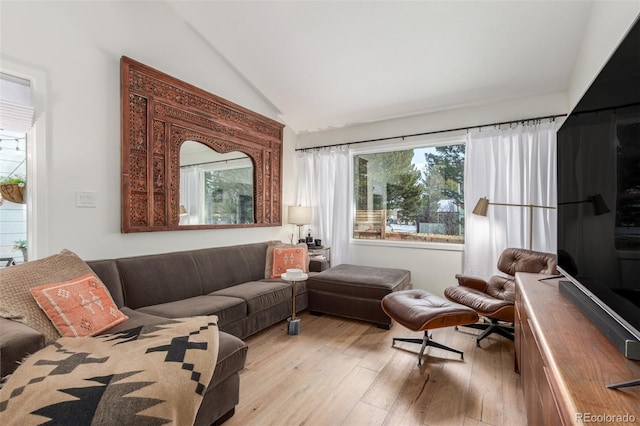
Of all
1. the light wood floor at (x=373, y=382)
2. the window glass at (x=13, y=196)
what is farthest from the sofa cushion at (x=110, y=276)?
the light wood floor at (x=373, y=382)

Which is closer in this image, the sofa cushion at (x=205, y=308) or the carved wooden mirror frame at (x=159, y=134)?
the sofa cushion at (x=205, y=308)

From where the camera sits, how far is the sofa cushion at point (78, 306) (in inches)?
62.6

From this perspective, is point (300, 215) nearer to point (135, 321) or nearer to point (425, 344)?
point (425, 344)

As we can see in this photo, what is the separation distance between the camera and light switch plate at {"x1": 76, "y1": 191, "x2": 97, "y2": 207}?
2352 millimetres

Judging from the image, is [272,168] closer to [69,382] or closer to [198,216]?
[198,216]

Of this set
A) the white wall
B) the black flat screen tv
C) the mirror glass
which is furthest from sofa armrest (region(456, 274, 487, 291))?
the white wall

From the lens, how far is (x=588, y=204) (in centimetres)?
126

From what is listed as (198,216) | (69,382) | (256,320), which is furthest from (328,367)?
(198,216)

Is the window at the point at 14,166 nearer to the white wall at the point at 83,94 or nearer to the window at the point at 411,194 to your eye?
the white wall at the point at 83,94

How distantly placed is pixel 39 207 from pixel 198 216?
132 centimetres

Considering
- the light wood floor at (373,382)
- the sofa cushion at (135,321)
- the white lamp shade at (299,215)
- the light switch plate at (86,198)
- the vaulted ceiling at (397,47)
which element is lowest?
the light wood floor at (373,382)

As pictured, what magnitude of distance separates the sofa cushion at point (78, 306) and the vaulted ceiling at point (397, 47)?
2.69m

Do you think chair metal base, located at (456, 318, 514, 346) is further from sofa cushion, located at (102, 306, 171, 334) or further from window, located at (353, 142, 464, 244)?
sofa cushion, located at (102, 306, 171, 334)

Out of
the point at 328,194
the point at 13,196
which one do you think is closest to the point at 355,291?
the point at 328,194
